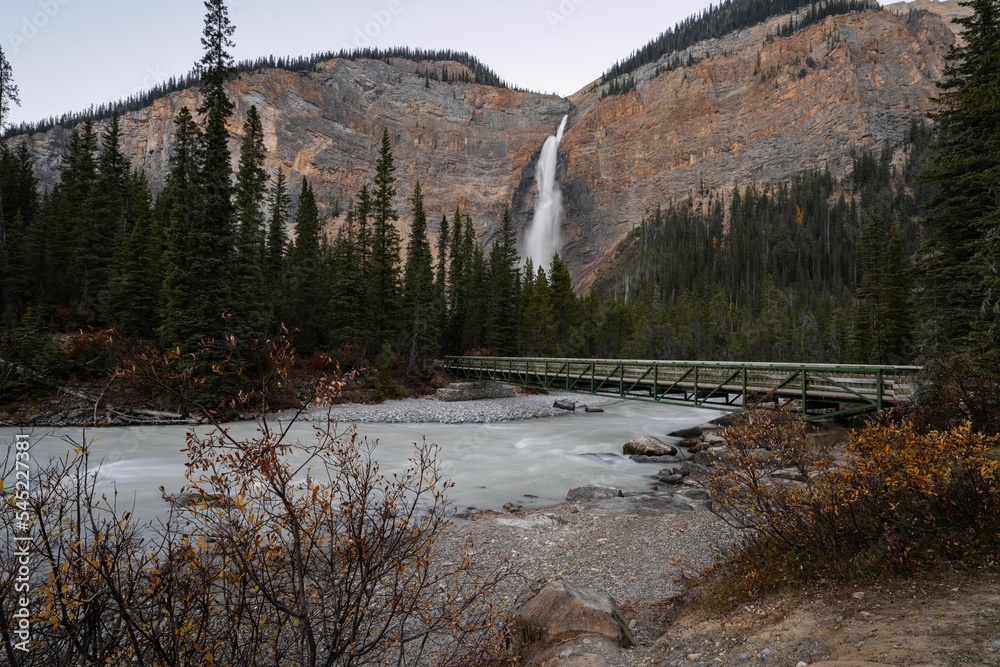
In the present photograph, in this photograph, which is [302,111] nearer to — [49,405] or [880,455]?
[49,405]

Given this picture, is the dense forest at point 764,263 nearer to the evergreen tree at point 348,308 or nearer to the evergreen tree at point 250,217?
the evergreen tree at point 348,308

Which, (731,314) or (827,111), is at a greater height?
(827,111)

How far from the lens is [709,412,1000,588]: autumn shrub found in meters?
4.53

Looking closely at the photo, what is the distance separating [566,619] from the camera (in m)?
5.05

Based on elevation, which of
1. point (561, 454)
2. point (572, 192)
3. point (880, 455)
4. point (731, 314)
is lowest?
point (561, 454)

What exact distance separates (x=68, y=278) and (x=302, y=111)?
379 feet

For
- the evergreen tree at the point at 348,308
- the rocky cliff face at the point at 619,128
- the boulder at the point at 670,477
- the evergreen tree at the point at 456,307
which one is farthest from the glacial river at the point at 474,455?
the rocky cliff face at the point at 619,128

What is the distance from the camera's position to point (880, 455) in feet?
16.3

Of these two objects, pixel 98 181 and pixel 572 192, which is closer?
pixel 98 181

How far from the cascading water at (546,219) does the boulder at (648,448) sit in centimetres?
10991

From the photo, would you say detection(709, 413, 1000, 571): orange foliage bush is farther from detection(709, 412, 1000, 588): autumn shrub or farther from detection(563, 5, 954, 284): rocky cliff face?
detection(563, 5, 954, 284): rocky cliff face

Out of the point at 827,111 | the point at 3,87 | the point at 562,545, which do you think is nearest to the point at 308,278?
the point at 3,87

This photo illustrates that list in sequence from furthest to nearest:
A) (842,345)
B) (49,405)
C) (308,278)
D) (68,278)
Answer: (842,345), (308,278), (68,278), (49,405)

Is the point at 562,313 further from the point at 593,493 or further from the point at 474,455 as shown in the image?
the point at 593,493
